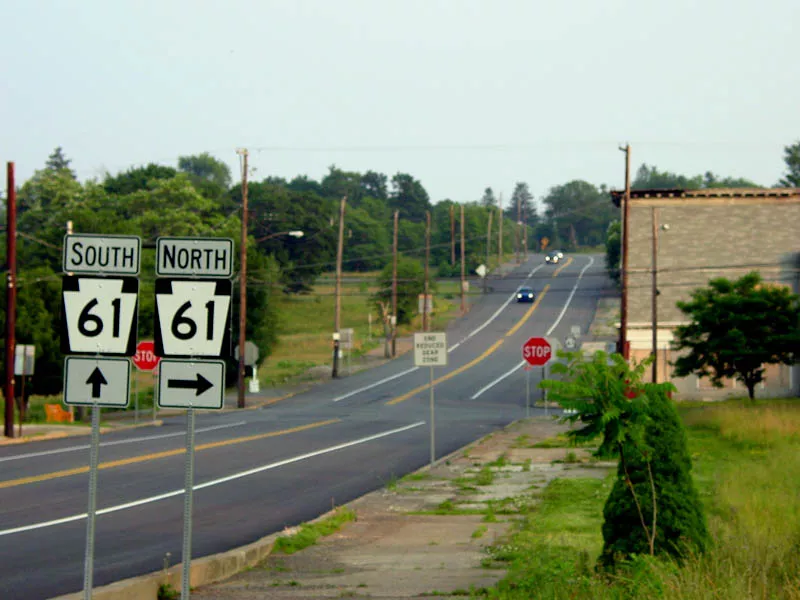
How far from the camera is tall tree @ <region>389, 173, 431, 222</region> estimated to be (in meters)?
190

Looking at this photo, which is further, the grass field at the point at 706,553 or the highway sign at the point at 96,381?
the grass field at the point at 706,553

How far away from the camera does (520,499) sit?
61.7 ft

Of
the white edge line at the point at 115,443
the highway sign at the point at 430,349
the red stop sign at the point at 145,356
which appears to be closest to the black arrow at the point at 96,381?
the highway sign at the point at 430,349

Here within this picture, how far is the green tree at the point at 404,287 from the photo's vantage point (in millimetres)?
80500

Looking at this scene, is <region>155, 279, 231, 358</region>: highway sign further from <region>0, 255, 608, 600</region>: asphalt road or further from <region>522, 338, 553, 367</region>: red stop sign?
<region>522, 338, 553, 367</region>: red stop sign

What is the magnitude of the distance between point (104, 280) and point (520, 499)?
1182 centimetres

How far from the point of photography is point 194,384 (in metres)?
8.41

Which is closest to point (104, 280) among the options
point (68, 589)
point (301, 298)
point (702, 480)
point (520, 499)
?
point (68, 589)

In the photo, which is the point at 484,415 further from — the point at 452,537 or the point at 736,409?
the point at 452,537

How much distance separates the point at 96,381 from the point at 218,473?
15.3m

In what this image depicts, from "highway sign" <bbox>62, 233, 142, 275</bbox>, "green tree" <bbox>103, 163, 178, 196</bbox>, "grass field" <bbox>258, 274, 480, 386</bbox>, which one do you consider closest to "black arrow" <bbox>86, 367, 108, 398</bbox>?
"highway sign" <bbox>62, 233, 142, 275</bbox>

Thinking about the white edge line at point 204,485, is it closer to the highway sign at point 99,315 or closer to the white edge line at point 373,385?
the highway sign at point 99,315

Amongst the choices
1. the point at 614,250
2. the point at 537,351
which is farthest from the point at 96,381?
the point at 614,250

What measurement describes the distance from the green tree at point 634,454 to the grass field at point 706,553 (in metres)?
0.34
